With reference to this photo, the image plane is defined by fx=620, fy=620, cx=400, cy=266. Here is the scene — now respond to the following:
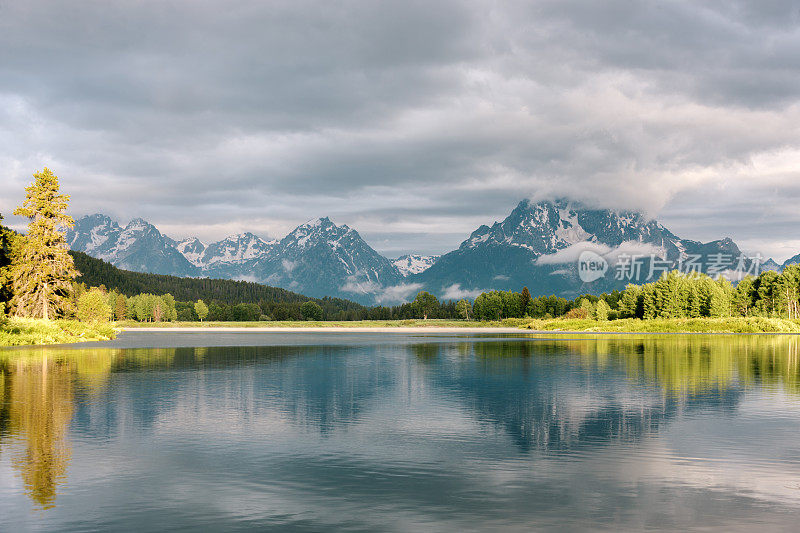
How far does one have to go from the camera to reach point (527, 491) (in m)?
16.9

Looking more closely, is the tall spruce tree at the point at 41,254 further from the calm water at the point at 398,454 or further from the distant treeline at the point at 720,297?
the distant treeline at the point at 720,297

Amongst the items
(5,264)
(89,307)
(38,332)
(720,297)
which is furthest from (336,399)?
(720,297)

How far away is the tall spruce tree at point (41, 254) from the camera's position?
9262cm

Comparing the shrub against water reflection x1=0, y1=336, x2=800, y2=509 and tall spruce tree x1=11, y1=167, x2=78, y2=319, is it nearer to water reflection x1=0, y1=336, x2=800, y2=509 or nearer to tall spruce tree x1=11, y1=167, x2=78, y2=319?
tall spruce tree x1=11, y1=167, x2=78, y2=319

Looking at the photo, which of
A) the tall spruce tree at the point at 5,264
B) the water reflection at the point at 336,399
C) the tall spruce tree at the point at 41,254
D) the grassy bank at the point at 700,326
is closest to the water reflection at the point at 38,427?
the water reflection at the point at 336,399

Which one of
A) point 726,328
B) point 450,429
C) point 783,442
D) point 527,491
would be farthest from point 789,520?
point 726,328

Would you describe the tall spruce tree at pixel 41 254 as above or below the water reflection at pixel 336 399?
above

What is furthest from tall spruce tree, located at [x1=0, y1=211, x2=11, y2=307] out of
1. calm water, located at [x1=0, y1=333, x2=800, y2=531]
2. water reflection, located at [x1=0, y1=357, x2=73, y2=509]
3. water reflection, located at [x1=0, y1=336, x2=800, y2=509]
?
calm water, located at [x1=0, y1=333, x2=800, y2=531]

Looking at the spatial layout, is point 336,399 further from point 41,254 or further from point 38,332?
point 41,254

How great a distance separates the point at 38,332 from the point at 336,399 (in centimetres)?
6863

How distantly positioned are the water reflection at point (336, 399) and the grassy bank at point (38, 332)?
74.9 ft

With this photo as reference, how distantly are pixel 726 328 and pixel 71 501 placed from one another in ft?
504

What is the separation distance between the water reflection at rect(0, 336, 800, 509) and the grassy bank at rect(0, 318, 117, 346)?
74.9 ft

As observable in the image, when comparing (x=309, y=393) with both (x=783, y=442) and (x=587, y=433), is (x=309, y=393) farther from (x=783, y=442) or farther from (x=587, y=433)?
(x=783, y=442)
